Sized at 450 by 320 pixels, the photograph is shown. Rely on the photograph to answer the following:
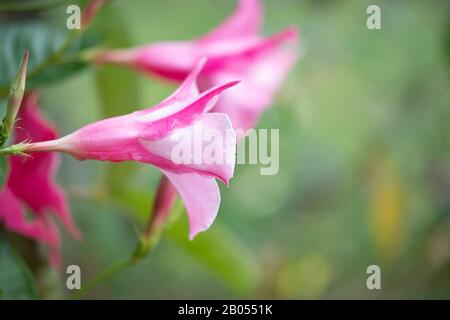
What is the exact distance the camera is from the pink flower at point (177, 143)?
295 mm

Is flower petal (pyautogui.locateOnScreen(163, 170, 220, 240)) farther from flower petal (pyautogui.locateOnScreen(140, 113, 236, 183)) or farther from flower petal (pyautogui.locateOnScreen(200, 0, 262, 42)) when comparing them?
flower petal (pyautogui.locateOnScreen(200, 0, 262, 42))

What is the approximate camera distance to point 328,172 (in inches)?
42.6

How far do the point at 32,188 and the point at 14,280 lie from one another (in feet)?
0.19

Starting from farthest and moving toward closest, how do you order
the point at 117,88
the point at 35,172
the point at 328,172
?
1. the point at 328,172
2. the point at 117,88
3. the point at 35,172

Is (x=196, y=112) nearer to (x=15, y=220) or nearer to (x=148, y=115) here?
(x=148, y=115)

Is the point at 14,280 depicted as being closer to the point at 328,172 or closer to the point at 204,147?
the point at 204,147

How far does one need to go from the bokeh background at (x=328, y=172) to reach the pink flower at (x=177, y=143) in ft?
1.20

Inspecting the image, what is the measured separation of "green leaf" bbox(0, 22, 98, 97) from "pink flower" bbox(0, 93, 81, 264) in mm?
17

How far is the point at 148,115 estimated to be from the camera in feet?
1.00

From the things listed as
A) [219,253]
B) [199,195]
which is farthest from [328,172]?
[199,195]

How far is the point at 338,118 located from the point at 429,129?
0.67 feet

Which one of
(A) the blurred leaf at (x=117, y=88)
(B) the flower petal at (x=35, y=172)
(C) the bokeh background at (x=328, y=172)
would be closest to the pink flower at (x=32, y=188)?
(B) the flower petal at (x=35, y=172)

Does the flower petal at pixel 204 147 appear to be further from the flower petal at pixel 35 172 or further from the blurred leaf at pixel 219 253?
the blurred leaf at pixel 219 253

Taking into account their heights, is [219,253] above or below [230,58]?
below
